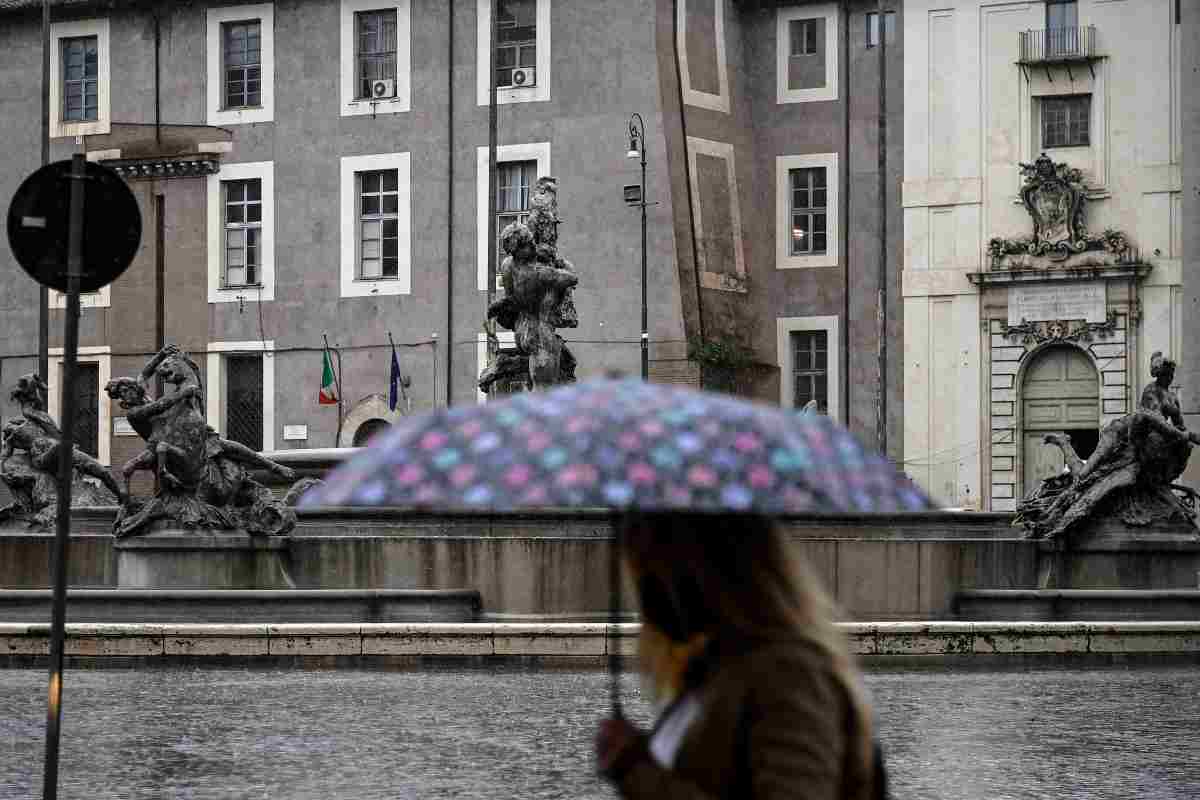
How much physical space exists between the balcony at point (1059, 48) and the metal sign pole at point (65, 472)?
1688 inches

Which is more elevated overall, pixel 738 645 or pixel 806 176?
pixel 806 176

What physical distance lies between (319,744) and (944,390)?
3888 centimetres

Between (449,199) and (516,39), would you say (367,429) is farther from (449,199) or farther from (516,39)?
(516,39)

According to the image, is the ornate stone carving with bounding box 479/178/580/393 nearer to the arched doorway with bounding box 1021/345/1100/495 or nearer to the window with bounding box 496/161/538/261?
the window with bounding box 496/161/538/261

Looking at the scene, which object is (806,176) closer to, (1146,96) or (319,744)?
(1146,96)

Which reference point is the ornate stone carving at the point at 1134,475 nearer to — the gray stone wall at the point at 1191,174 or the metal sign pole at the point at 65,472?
the metal sign pole at the point at 65,472

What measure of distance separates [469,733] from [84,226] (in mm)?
5340

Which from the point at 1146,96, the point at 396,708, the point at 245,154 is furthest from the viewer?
the point at 245,154

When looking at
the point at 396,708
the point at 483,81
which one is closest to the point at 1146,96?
the point at 483,81

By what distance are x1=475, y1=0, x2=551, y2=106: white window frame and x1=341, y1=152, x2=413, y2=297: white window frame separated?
2492mm

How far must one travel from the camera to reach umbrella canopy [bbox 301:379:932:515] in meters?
3.47

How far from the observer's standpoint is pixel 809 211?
5300cm

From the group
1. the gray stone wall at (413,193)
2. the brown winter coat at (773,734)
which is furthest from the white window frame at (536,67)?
the brown winter coat at (773,734)

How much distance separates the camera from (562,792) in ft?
34.7
